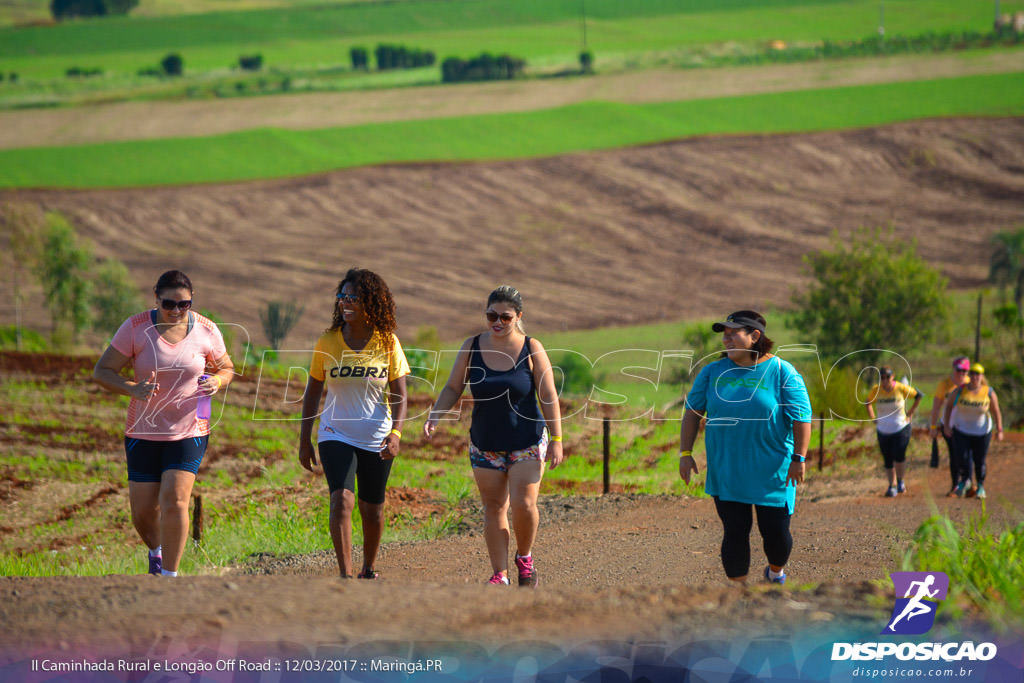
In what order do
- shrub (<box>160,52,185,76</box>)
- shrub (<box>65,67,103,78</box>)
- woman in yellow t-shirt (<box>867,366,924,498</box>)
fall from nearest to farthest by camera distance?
woman in yellow t-shirt (<box>867,366,924,498</box>) → shrub (<box>65,67,103,78</box>) → shrub (<box>160,52,185,76</box>)

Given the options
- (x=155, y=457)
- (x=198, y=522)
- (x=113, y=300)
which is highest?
(x=113, y=300)

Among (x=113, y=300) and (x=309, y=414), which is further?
(x=113, y=300)

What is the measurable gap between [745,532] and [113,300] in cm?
3710

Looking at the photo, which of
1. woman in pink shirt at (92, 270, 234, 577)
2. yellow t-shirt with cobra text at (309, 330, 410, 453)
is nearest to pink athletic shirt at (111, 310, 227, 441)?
woman in pink shirt at (92, 270, 234, 577)

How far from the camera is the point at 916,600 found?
4.56 m

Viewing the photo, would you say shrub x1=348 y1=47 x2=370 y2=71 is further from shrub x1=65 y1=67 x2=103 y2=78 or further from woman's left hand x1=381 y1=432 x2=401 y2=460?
woman's left hand x1=381 y1=432 x2=401 y2=460

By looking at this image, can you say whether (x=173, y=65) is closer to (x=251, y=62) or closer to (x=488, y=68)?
Answer: (x=251, y=62)

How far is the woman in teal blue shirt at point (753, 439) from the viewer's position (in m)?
5.58

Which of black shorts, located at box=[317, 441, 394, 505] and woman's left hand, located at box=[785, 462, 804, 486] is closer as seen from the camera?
woman's left hand, located at box=[785, 462, 804, 486]

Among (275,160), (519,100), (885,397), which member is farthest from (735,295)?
(885,397)

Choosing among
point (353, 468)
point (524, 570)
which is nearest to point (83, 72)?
point (353, 468)

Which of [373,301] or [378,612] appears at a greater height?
[373,301]

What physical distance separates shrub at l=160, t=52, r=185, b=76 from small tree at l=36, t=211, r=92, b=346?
2509cm

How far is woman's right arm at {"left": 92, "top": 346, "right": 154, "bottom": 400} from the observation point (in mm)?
5961
